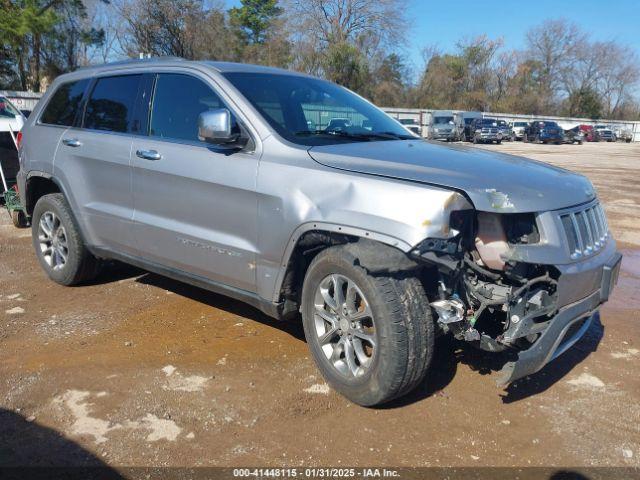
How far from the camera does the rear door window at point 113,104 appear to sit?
444 centimetres

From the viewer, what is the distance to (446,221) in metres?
2.79

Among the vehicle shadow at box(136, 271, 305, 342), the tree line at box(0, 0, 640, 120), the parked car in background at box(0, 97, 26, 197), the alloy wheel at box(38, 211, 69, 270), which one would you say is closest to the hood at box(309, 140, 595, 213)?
the vehicle shadow at box(136, 271, 305, 342)

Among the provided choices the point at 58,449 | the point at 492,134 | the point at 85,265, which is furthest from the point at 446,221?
the point at 492,134

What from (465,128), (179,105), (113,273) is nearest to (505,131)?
(465,128)

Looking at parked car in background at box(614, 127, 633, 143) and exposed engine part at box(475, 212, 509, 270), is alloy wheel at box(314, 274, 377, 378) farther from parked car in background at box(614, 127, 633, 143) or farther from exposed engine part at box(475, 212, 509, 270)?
parked car in background at box(614, 127, 633, 143)

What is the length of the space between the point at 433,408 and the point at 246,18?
51937 millimetres

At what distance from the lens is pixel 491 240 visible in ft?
9.71

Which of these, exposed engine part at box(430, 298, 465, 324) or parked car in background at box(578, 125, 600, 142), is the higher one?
parked car in background at box(578, 125, 600, 142)

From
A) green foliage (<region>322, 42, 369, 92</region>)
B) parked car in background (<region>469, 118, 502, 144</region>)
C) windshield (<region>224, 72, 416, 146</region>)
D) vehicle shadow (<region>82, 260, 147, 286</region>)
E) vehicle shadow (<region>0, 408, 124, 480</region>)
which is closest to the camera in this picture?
vehicle shadow (<region>0, 408, 124, 480</region>)

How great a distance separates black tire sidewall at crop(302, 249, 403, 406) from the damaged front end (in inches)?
11.6

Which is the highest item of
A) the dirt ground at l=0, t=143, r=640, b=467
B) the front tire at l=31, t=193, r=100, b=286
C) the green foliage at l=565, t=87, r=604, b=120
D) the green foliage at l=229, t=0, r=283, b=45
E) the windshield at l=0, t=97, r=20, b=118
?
the green foliage at l=229, t=0, r=283, b=45

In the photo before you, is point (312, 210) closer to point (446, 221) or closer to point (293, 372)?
point (446, 221)

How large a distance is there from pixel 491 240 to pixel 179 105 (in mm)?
2409

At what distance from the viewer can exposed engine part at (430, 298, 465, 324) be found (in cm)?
291
